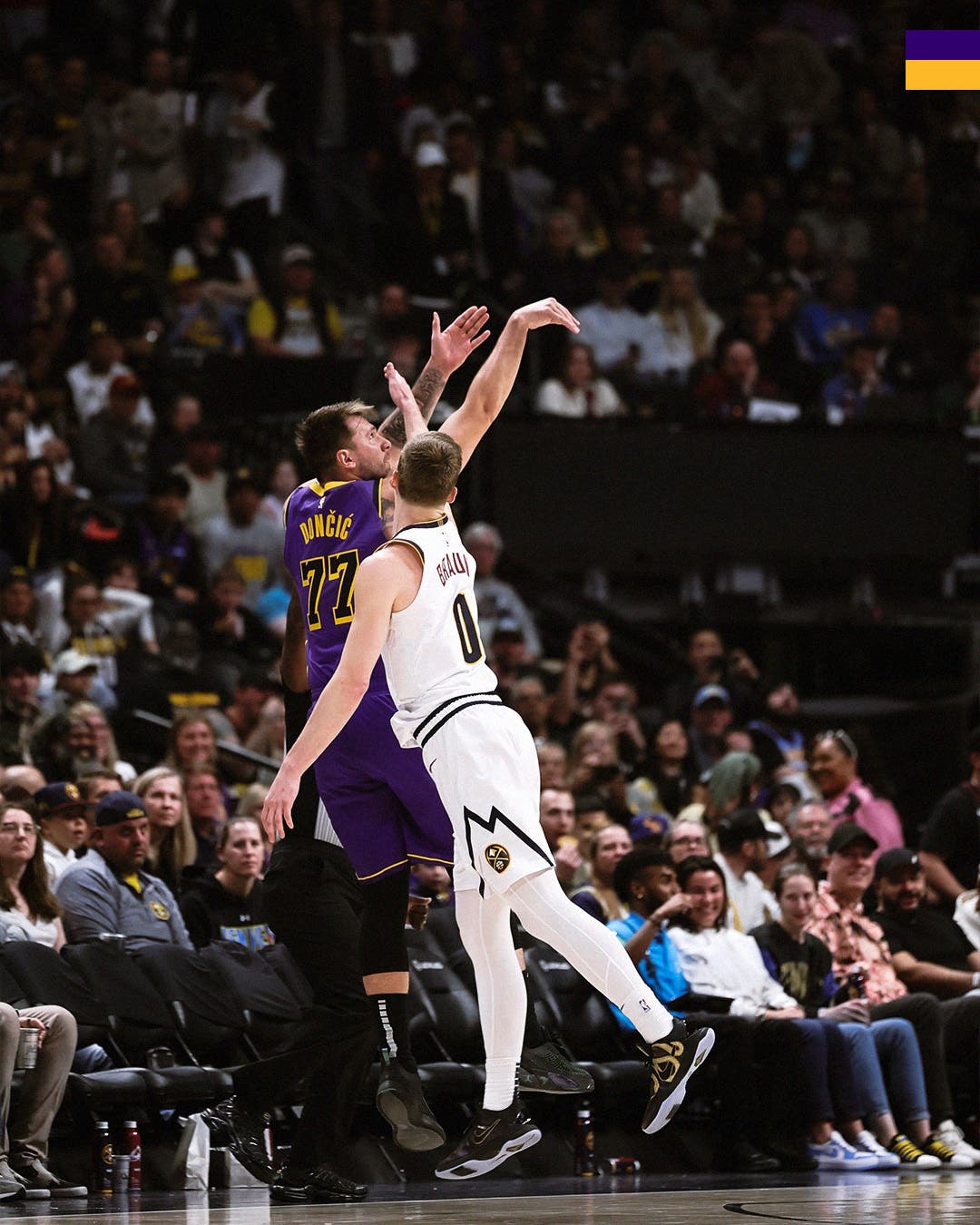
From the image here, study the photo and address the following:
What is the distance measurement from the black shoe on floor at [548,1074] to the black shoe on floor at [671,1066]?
351mm

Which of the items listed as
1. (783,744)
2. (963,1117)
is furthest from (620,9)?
(963,1117)

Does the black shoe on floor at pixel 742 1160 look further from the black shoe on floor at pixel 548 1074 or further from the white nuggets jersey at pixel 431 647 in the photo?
the white nuggets jersey at pixel 431 647

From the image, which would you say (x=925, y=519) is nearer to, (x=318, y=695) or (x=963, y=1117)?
(x=963, y=1117)

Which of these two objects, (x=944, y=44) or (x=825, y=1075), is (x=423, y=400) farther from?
(x=944, y=44)

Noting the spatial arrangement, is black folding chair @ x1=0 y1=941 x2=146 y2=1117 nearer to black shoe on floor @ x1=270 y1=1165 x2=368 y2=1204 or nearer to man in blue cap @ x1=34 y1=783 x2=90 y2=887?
man in blue cap @ x1=34 y1=783 x2=90 y2=887

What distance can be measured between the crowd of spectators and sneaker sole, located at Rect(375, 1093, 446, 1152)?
2.51 metres

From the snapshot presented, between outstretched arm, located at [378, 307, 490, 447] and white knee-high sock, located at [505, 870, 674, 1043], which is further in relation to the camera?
outstretched arm, located at [378, 307, 490, 447]

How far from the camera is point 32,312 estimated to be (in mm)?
14945

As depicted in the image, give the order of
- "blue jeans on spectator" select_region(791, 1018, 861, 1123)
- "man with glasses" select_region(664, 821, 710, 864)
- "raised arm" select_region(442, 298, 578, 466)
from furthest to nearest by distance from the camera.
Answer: "man with glasses" select_region(664, 821, 710, 864)
"blue jeans on spectator" select_region(791, 1018, 861, 1123)
"raised arm" select_region(442, 298, 578, 466)

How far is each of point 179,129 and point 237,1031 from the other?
9.97 meters

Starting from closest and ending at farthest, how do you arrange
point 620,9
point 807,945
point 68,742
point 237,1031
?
point 237,1031 < point 807,945 < point 68,742 < point 620,9

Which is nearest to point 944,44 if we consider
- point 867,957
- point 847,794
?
point 847,794

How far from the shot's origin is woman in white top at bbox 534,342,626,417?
1588 centimetres

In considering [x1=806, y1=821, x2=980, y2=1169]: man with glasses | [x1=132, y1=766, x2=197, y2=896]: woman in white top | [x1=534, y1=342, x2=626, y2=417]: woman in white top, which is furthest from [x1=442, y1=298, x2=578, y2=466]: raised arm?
[x1=534, y1=342, x2=626, y2=417]: woman in white top
